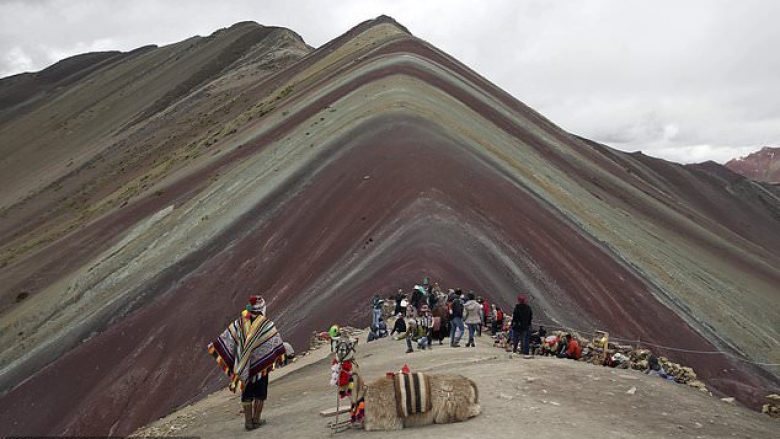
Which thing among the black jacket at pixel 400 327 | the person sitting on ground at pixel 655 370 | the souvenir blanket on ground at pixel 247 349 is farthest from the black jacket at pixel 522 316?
the souvenir blanket on ground at pixel 247 349

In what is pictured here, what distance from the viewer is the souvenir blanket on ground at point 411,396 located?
10352 millimetres

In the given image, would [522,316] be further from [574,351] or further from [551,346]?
[551,346]

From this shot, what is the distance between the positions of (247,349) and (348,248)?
17515mm

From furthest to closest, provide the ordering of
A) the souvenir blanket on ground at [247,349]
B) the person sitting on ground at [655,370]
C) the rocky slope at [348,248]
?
the rocky slope at [348,248] < the person sitting on ground at [655,370] < the souvenir blanket on ground at [247,349]

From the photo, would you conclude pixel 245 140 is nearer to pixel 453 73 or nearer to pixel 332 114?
pixel 332 114

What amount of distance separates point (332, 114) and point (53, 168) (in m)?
63.1

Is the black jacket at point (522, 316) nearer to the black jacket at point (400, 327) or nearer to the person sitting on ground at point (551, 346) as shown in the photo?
the person sitting on ground at point (551, 346)

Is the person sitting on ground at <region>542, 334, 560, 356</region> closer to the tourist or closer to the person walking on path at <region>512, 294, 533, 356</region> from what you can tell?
the person walking on path at <region>512, 294, 533, 356</region>

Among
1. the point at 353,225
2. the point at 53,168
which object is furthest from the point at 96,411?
the point at 53,168

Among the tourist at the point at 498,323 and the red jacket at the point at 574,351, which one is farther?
the tourist at the point at 498,323

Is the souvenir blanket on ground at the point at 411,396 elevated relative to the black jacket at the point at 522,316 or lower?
lower

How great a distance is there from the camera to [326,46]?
86562 mm

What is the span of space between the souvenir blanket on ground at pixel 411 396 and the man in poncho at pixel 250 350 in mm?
2146

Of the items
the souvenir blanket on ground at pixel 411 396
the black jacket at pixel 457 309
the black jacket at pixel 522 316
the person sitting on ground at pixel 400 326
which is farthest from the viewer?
the person sitting on ground at pixel 400 326
